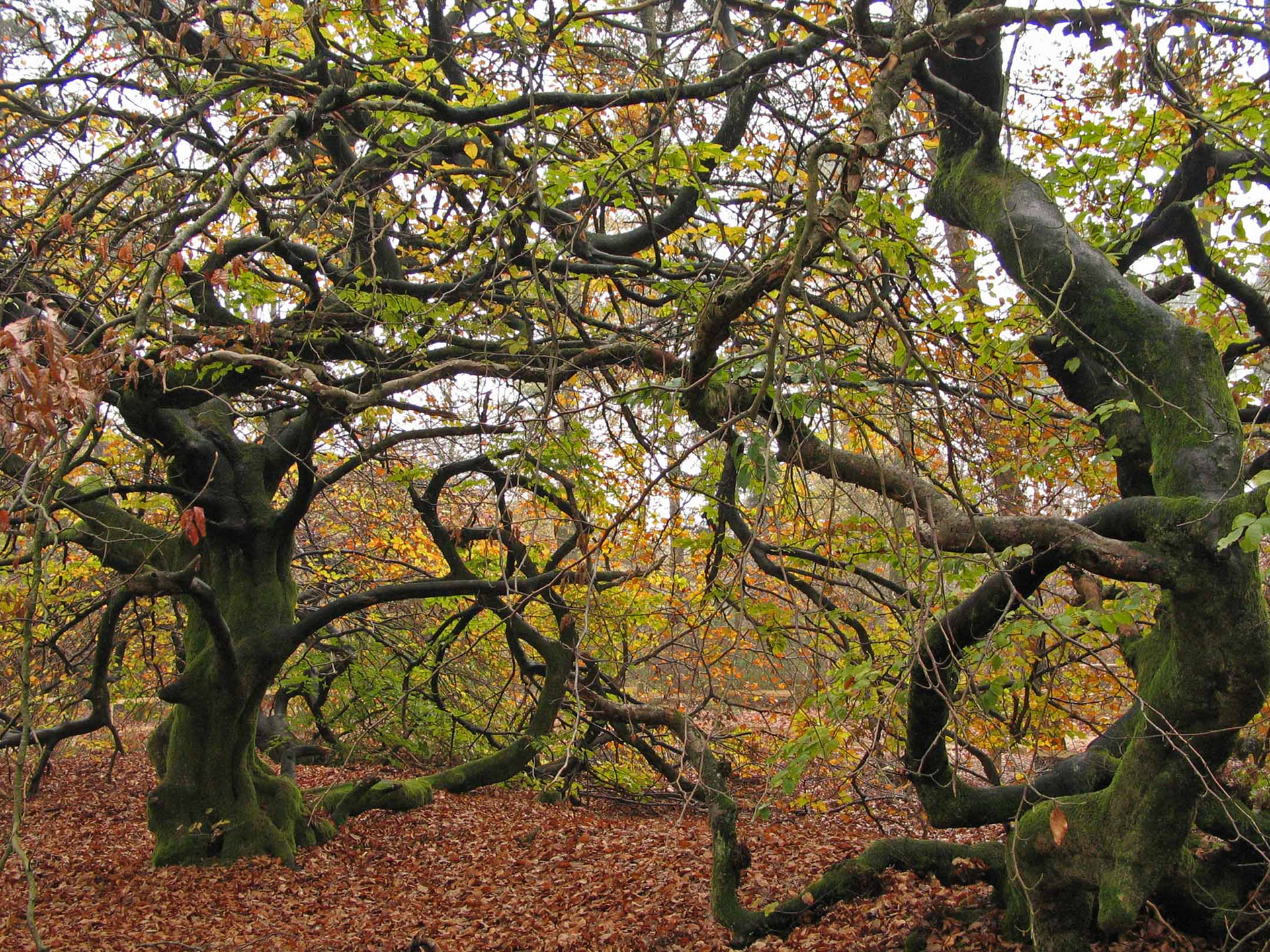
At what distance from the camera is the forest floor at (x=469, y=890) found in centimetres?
521

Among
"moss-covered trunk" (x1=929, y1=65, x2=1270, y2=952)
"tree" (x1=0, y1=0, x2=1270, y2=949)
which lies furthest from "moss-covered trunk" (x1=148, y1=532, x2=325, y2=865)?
"moss-covered trunk" (x1=929, y1=65, x2=1270, y2=952)

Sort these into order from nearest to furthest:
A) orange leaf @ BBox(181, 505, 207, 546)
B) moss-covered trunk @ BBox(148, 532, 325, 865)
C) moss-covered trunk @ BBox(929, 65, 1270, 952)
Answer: orange leaf @ BBox(181, 505, 207, 546) → moss-covered trunk @ BBox(929, 65, 1270, 952) → moss-covered trunk @ BBox(148, 532, 325, 865)

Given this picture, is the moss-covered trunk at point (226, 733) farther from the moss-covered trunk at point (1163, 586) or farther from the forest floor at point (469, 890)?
the moss-covered trunk at point (1163, 586)

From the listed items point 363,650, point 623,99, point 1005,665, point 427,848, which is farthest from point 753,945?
point 363,650

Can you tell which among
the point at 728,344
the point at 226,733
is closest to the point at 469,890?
the point at 226,733

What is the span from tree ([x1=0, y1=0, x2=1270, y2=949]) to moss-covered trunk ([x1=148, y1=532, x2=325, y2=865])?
34 millimetres

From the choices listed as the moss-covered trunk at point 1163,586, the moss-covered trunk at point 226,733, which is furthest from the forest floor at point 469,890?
the moss-covered trunk at point 1163,586

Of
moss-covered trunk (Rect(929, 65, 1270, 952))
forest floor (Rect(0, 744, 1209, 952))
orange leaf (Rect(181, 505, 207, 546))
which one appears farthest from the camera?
forest floor (Rect(0, 744, 1209, 952))

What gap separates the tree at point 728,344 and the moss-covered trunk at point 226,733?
3 centimetres

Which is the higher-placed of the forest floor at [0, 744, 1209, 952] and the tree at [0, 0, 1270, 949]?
the tree at [0, 0, 1270, 949]

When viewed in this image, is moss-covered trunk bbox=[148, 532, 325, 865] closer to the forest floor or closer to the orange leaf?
the forest floor

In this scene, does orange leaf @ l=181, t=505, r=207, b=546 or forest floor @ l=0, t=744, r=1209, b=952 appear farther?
forest floor @ l=0, t=744, r=1209, b=952

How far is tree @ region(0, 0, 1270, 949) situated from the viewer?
3.12 meters

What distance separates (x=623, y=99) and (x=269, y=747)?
9.88 meters
